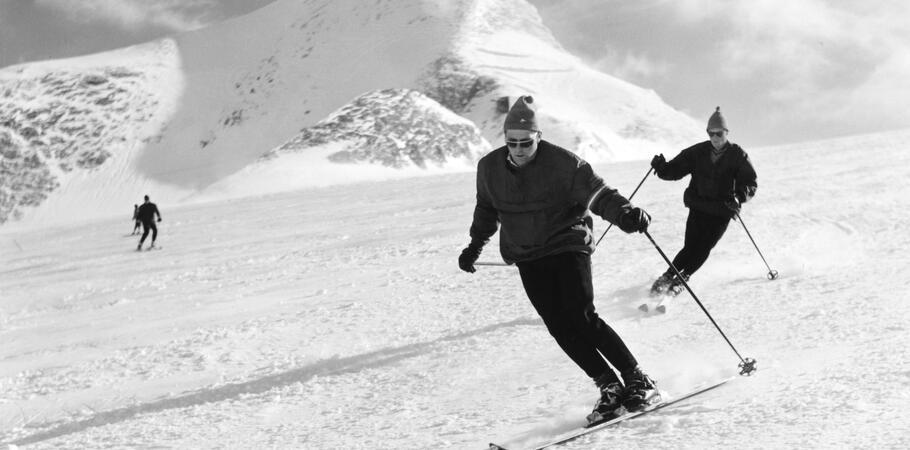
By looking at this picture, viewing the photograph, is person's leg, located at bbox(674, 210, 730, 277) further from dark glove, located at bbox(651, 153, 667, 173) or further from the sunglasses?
the sunglasses

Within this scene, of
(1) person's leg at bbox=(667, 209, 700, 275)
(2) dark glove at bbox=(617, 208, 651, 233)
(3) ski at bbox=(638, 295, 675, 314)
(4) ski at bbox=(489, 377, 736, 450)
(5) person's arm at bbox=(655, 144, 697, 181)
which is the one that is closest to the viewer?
(4) ski at bbox=(489, 377, 736, 450)


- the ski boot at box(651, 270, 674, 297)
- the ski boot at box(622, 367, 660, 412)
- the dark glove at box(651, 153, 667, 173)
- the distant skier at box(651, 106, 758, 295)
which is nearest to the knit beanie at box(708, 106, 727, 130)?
the distant skier at box(651, 106, 758, 295)

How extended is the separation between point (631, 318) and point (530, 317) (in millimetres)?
905

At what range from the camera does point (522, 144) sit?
411 cm

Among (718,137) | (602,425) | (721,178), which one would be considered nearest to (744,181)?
(721,178)

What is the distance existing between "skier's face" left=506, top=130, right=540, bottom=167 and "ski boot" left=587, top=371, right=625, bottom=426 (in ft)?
3.90

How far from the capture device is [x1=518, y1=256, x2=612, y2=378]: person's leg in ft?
13.6

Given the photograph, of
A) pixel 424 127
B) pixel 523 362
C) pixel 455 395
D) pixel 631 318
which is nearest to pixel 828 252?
pixel 631 318

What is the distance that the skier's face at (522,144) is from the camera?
4.09m

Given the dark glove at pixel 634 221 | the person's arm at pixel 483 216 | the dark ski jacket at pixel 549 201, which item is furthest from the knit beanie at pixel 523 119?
the dark glove at pixel 634 221

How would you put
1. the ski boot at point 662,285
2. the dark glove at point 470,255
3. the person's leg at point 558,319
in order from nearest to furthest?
the person's leg at point 558,319 < the dark glove at point 470,255 < the ski boot at point 662,285

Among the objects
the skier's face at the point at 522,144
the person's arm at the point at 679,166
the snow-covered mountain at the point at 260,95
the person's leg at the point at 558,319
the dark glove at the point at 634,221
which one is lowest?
the person's leg at the point at 558,319

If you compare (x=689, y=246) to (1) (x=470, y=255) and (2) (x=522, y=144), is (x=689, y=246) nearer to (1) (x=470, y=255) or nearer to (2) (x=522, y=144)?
(1) (x=470, y=255)

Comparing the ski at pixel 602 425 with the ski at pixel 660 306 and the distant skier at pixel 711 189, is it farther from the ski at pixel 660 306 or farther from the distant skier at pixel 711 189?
the distant skier at pixel 711 189
